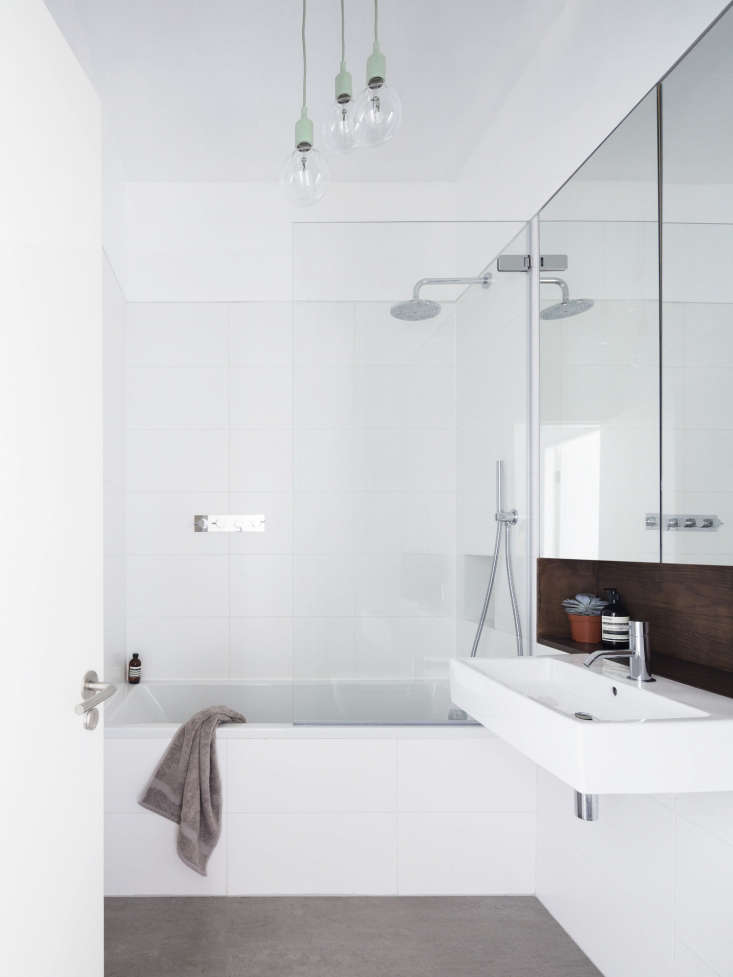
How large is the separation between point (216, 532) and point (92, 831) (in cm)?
221

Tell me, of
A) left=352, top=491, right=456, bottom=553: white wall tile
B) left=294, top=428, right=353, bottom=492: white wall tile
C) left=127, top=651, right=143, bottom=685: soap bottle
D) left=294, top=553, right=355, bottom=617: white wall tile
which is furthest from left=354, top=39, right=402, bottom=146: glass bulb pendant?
left=127, top=651, right=143, bottom=685: soap bottle

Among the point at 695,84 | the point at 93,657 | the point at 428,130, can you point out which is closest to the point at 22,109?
the point at 93,657

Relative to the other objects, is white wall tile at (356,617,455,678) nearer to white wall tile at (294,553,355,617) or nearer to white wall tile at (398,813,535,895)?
white wall tile at (294,553,355,617)

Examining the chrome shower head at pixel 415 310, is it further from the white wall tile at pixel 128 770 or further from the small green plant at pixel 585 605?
the white wall tile at pixel 128 770

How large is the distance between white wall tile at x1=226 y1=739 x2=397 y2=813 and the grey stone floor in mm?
311

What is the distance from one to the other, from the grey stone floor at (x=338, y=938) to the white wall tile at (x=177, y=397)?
2076 millimetres

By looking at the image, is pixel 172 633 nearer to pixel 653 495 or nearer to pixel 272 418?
pixel 272 418

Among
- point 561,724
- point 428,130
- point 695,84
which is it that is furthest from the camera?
point 428,130

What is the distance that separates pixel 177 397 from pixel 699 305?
8.45ft

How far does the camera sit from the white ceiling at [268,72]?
7.75 feet

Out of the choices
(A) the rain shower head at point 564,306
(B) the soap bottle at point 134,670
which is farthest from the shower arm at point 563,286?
(B) the soap bottle at point 134,670

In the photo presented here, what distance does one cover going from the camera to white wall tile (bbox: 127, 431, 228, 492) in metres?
3.46

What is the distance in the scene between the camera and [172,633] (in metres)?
3.43

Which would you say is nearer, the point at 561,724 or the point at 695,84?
the point at 561,724
